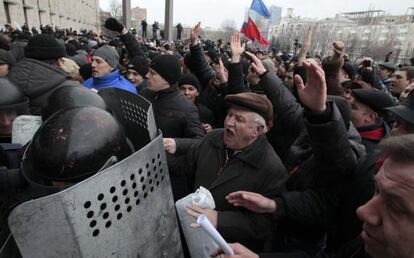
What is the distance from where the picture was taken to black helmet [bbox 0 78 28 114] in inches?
72.4

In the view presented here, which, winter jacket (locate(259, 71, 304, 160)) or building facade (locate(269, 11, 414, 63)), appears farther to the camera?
building facade (locate(269, 11, 414, 63))

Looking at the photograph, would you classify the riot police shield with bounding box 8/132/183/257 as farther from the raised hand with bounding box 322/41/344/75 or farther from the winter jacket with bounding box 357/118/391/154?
the raised hand with bounding box 322/41/344/75

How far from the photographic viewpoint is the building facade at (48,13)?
87.1 ft

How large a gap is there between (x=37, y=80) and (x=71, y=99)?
151cm

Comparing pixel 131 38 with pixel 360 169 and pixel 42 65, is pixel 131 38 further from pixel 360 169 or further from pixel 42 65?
pixel 360 169

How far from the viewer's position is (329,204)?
2.08 metres

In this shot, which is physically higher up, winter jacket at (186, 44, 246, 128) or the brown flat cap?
the brown flat cap

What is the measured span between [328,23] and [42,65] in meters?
126

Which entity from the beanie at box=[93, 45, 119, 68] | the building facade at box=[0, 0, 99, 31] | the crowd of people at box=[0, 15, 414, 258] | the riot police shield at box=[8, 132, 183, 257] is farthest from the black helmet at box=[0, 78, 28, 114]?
the building facade at box=[0, 0, 99, 31]

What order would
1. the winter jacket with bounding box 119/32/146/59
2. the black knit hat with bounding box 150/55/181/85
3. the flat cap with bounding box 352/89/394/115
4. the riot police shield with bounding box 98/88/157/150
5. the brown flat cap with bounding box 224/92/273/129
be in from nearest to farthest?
the riot police shield with bounding box 98/88/157/150
the brown flat cap with bounding box 224/92/273/129
the flat cap with bounding box 352/89/394/115
the black knit hat with bounding box 150/55/181/85
the winter jacket with bounding box 119/32/146/59

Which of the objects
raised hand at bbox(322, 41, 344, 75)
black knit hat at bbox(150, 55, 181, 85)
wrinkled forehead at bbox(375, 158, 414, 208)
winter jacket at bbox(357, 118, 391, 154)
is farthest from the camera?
raised hand at bbox(322, 41, 344, 75)

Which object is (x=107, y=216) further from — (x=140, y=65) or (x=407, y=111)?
(x=140, y=65)

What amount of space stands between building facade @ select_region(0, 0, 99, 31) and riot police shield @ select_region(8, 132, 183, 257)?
745 inches

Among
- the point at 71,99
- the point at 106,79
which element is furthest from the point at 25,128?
the point at 106,79
